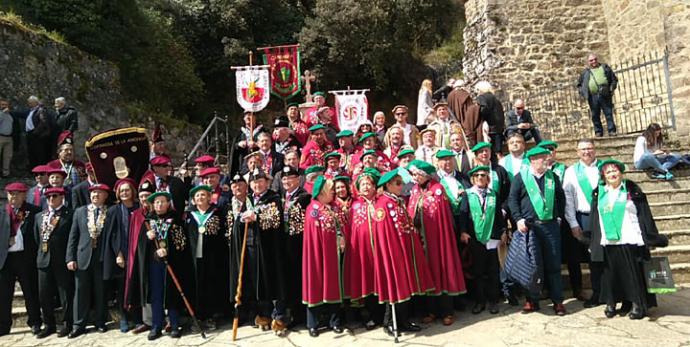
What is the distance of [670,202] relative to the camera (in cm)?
658

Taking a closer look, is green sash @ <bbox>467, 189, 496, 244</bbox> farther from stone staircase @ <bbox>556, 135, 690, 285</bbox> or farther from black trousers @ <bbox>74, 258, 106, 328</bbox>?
black trousers @ <bbox>74, 258, 106, 328</bbox>

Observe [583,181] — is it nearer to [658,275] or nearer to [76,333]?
[658,275]

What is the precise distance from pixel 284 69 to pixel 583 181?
7.93m

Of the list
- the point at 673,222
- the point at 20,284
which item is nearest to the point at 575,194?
the point at 673,222

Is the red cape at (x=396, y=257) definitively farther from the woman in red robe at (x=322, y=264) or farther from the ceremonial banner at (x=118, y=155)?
the ceremonial banner at (x=118, y=155)

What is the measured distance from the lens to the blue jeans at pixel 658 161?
22.9 ft

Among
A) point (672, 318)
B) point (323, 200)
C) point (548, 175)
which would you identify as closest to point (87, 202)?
point (323, 200)

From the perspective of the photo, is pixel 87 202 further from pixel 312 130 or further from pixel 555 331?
pixel 555 331

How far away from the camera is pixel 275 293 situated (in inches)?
182

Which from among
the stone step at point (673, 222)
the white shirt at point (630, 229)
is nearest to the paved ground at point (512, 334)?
the white shirt at point (630, 229)

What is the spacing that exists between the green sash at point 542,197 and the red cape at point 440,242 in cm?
86

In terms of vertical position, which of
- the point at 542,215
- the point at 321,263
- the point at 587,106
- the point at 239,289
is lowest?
the point at 239,289

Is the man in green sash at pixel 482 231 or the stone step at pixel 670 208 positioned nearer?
the man in green sash at pixel 482 231

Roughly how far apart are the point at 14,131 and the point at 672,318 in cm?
1096
